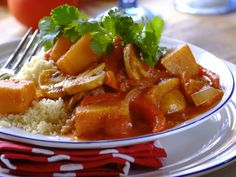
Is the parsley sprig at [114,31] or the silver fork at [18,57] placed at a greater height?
the parsley sprig at [114,31]

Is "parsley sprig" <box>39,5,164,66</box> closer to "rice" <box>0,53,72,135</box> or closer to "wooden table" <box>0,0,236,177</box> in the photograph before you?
"rice" <box>0,53,72,135</box>

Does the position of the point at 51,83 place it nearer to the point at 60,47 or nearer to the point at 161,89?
the point at 60,47

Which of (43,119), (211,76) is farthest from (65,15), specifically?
(211,76)

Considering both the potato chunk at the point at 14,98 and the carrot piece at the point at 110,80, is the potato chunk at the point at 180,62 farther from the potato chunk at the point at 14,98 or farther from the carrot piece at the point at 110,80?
the potato chunk at the point at 14,98

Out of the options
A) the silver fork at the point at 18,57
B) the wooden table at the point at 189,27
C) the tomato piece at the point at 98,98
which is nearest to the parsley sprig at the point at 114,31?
the tomato piece at the point at 98,98

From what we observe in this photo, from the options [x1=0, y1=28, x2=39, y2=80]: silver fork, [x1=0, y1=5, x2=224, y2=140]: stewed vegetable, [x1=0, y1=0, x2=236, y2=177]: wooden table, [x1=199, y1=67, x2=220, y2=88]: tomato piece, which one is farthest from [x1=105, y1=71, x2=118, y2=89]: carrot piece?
[x1=0, y1=0, x2=236, y2=177]: wooden table

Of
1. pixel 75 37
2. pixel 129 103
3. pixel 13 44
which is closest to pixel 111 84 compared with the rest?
pixel 129 103

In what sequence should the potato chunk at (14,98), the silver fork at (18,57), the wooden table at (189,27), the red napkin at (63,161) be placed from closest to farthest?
the red napkin at (63,161) → the potato chunk at (14,98) → the silver fork at (18,57) → the wooden table at (189,27)
